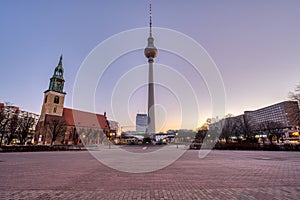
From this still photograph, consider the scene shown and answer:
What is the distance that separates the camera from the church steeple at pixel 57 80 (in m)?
71.9

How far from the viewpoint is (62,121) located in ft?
196

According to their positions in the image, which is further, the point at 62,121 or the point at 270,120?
the point at 270,120

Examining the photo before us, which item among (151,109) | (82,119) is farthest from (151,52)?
(82,119)

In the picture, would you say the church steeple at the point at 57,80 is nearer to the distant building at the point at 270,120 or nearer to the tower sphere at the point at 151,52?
the tower sphere at the point at 151,52

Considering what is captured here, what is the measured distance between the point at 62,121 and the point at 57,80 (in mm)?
21132

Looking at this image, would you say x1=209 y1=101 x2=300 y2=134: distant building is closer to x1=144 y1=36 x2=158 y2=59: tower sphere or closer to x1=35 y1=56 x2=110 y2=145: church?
x1=35 y1=56 x2=110 y2=145: church

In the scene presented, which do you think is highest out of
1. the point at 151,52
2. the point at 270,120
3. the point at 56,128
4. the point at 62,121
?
the point at 151,52

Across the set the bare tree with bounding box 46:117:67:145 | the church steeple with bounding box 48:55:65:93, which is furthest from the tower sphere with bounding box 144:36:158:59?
the bare tree with bounding box 46:117:67:145

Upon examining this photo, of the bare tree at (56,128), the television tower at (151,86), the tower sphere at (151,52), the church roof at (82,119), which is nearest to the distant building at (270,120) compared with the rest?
the television tower at (151,86)

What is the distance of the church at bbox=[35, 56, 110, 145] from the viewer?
66.6m

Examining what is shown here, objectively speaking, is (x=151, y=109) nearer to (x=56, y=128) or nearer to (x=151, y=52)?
(x=56, y=128)

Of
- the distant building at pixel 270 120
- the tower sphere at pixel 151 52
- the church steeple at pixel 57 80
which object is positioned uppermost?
the tower sphere at pixel 151 52

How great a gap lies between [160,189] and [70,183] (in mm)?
3622

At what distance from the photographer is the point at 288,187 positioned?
21.2ft
